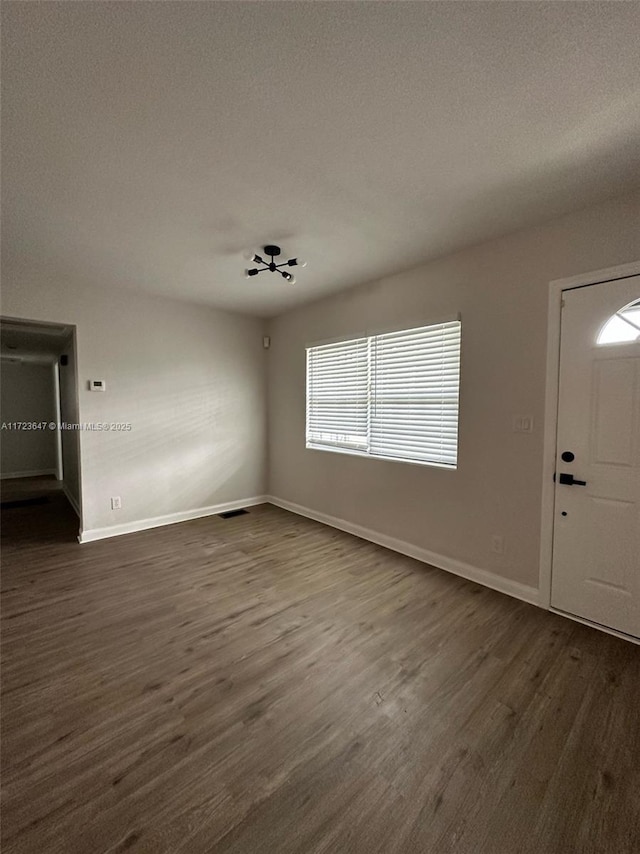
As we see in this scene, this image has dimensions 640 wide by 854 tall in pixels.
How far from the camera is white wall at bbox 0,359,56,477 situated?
677 centimetres

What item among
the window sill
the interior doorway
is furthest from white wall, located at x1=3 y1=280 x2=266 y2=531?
the interior doorway

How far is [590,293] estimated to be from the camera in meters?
2.23

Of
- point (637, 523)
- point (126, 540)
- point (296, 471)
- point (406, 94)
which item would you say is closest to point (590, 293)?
point (637, 523)

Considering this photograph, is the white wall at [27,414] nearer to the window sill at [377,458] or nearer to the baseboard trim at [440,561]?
the window sill at [377,458]

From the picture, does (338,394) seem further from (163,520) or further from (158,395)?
(163,520)

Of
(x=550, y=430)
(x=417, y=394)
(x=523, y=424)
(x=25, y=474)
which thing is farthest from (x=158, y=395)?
(x=25, y=474)

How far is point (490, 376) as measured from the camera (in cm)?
273

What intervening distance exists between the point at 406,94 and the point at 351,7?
400 millimetres

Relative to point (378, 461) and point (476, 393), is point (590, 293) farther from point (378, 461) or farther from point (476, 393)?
point (378, 461)

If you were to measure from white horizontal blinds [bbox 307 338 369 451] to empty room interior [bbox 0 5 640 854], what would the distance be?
0.05 meters

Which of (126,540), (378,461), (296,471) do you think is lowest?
(126,540)

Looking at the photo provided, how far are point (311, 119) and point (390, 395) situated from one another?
7.72 ft

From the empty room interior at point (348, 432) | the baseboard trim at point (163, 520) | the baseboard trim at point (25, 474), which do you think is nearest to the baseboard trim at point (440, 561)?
the empty room interior at point (348, 432)

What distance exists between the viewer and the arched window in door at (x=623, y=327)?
81.9 inches
